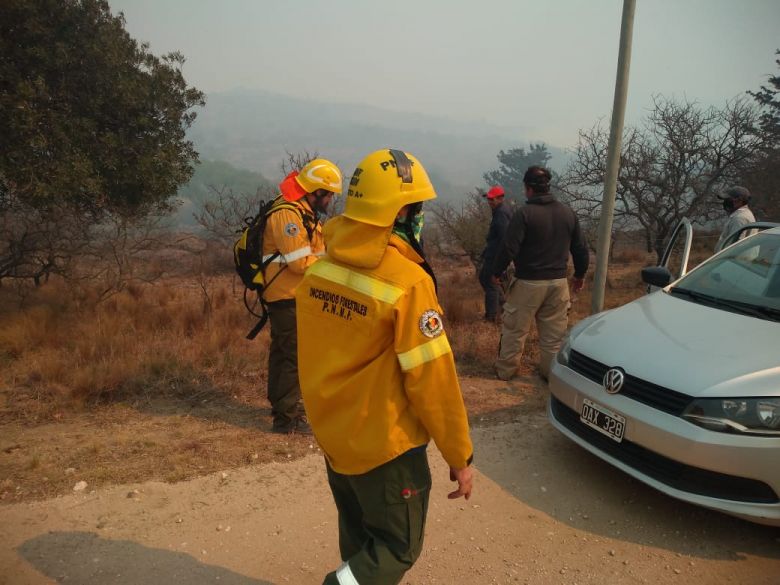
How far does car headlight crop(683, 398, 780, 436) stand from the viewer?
8.98ft

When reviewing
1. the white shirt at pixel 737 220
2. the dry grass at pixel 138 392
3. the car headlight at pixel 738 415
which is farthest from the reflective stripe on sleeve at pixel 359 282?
the white shirt at pixel 737 220

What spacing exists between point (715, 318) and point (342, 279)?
2.88 metres

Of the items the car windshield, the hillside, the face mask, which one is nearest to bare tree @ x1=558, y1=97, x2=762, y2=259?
the car windshield

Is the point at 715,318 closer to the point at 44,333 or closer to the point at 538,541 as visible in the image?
the point at 538,541

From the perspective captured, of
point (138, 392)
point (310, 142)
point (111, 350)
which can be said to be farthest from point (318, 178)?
point (310, 142)

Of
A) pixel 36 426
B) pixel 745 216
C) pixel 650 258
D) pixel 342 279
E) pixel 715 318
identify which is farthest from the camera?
pixel 650 258

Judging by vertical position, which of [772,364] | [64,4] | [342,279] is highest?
[64,4]

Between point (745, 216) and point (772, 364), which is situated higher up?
point (745, 216)

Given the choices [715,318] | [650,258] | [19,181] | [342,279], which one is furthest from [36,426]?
[650,258]

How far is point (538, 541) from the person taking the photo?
2.97 metres

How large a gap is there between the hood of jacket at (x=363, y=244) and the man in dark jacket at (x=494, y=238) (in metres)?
5.12

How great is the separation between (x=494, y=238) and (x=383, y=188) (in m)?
5.86

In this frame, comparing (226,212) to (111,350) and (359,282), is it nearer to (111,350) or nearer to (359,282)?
(111,350)

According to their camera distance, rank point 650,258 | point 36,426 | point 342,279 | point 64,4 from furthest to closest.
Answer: point 650,258, point 64,4, point 36,426, point 342,279
